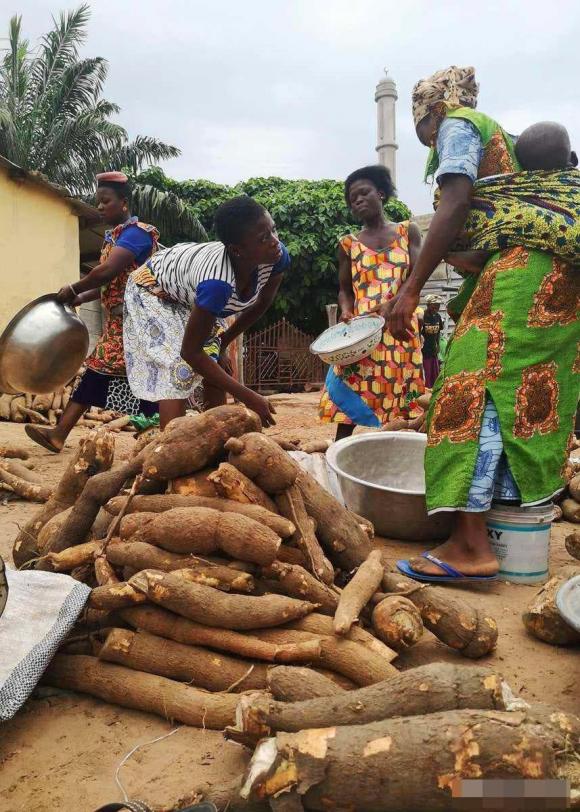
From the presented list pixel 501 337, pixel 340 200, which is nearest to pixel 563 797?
pixel 501 337

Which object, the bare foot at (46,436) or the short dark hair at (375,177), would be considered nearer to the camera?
the short dark hair at (375,177)

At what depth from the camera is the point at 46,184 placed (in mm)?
8742

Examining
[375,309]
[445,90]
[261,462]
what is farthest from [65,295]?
[445,90]

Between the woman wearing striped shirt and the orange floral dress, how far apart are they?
0.75 m

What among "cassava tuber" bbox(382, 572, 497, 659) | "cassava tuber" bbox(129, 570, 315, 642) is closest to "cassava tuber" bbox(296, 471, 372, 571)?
"cassava tuber" bbox(382, 572, 497, 659)

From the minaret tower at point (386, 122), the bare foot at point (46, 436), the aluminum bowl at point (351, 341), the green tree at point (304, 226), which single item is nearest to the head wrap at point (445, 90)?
the aluminum bowl at point (351, 341)

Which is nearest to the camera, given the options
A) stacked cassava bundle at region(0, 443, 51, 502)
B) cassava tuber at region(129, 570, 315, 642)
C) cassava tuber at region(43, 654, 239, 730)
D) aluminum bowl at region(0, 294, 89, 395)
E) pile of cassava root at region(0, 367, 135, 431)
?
cassava tuber at region(43, 654, 239, 730)

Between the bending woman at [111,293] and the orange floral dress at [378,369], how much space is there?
1.35 metres

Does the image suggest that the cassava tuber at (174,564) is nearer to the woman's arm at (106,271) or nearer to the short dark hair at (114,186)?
the woman's arm at (106,271)

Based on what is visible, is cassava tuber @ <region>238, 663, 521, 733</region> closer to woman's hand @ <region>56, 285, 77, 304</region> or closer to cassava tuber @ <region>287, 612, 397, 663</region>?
cassava tuber @ <region>287, 612, 397, 663</region>

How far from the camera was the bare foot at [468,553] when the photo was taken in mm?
2541

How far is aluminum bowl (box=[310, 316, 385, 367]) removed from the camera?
12.6ft

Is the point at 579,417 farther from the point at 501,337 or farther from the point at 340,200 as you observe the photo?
the point at 340,200

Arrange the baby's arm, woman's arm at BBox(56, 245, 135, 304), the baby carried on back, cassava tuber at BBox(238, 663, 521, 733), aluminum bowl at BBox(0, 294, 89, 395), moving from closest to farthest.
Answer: cassava tuber at BBox(238, 663, 521, 733) < the baby carried on back < the baby's arm < aluminum bowl at BBox(0, 294, 89, 395) < woman's arm at BBox(56, 245, 135, 304)
